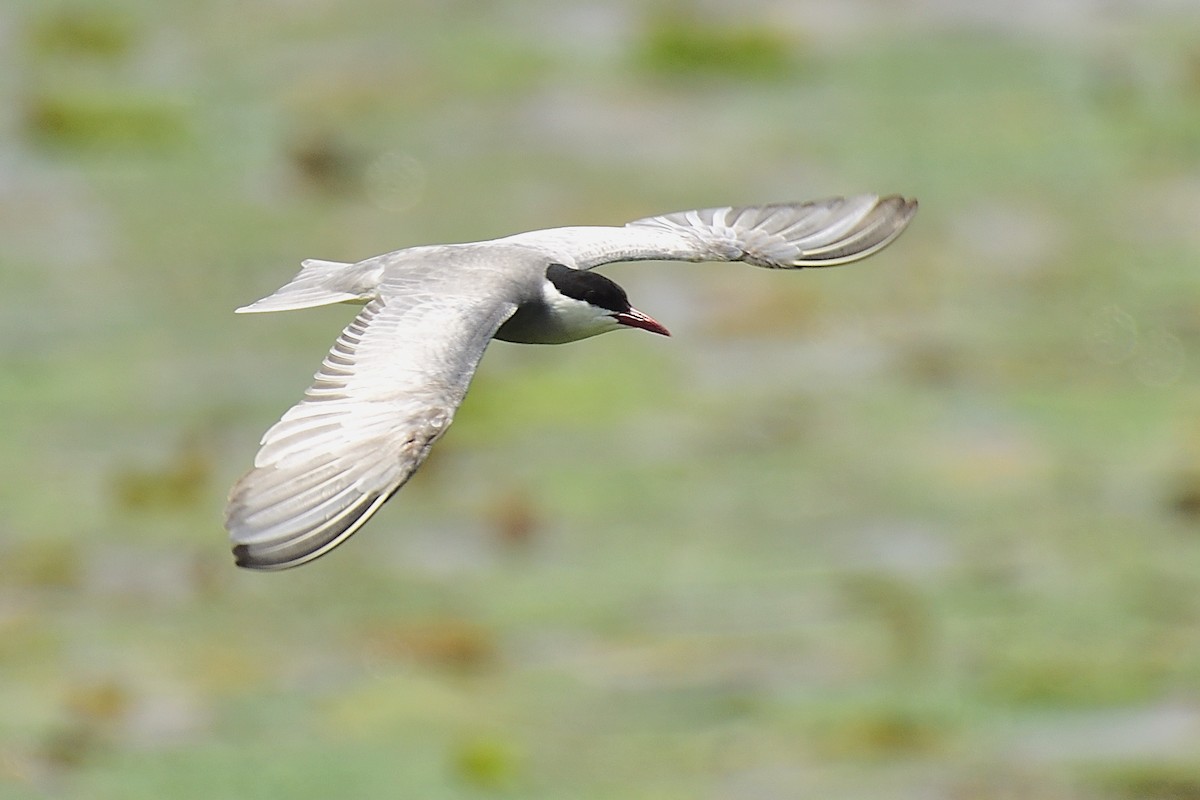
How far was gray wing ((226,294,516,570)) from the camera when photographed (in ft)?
19.1

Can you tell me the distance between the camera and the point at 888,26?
24.7 meters

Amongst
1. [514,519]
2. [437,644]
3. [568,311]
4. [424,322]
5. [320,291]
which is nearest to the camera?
[424,322]

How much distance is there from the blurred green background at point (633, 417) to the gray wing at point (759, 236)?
21.5ft

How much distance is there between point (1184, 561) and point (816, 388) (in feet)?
10.2

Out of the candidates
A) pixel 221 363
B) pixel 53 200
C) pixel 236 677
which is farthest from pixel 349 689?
pixel 53 200

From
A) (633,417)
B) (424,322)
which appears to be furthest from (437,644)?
(424,322)

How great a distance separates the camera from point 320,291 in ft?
24.5

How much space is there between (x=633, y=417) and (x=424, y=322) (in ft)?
37.9

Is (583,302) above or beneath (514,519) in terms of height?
above

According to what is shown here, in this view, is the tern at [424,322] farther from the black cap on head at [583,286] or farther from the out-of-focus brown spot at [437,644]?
the out-of-focus brown spot at [437,644]

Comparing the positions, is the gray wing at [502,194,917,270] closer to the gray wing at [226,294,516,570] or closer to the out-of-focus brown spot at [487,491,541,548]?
the gray wing at [226,294,516,570]

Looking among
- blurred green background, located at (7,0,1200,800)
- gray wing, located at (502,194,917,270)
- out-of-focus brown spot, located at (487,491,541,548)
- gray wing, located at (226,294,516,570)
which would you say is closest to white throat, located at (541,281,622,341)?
gray wing, located at (502,194,917,270)

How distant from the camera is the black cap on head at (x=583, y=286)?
7336 millimetres

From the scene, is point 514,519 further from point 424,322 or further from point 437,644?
point 424,322
